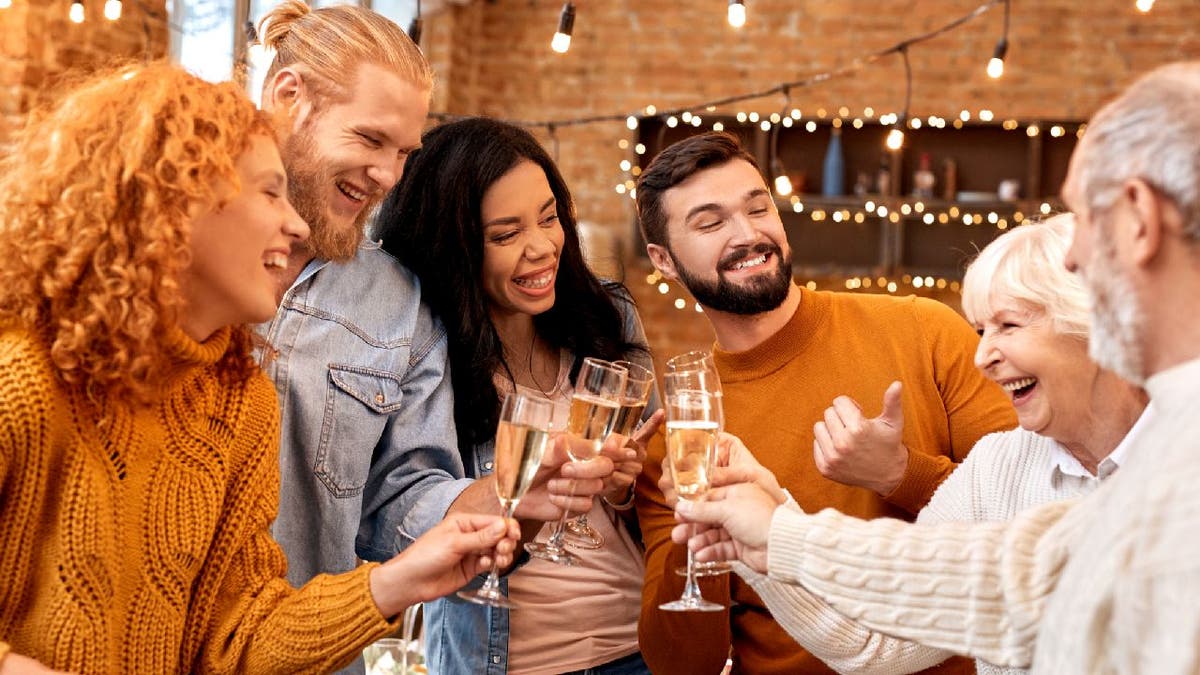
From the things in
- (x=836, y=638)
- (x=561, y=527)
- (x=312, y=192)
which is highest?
(x=312, y=192)

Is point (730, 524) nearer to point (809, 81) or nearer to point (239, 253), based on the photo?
point (239, 253)

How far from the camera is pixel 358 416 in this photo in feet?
7.16

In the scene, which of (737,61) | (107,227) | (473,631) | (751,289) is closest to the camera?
(107,227)

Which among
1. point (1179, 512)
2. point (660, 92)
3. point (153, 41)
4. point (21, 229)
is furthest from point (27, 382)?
point (660, 92)

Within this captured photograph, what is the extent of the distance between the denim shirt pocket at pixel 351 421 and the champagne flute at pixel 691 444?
2.08ft

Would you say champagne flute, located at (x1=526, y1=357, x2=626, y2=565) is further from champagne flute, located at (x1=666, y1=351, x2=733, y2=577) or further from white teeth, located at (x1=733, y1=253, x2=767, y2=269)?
white teeth, located at (x1=733, y1=253, x2=767, y2=269)

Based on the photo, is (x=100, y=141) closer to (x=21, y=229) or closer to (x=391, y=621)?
(x=21, y=229)

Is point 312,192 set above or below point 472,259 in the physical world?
above

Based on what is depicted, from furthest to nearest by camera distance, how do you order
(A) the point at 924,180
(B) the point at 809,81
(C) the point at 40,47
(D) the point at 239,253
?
(A) the point at 924,180 → (B) the point at 809,81 → (C) the point at 40,47 → (D) the point at 239,253

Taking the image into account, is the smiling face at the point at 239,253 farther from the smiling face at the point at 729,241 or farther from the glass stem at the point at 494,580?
the smiling face at the point at 729,241

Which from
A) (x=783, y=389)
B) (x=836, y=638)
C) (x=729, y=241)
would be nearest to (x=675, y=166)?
(x=729, y=241)

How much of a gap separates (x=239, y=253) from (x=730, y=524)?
70cm

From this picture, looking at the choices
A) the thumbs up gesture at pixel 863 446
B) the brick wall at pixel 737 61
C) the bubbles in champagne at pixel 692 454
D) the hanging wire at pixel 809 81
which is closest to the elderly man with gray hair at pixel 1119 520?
the bubbles in champagne at pixel 692 454

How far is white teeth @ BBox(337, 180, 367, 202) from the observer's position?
225 cm
